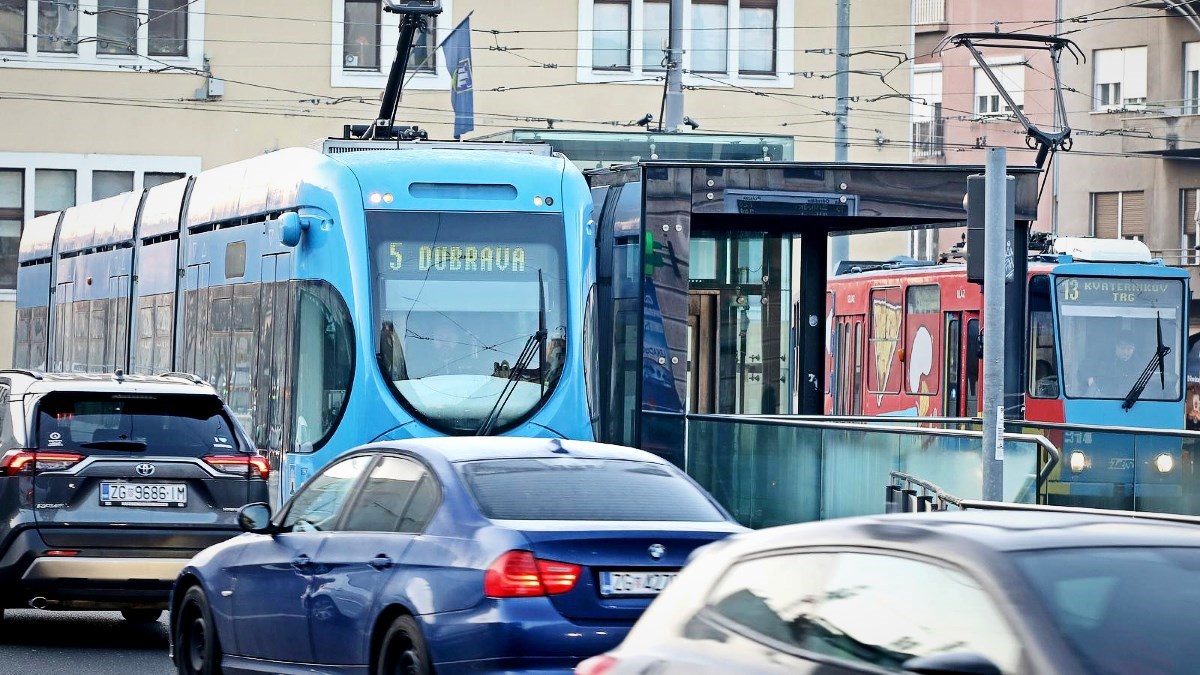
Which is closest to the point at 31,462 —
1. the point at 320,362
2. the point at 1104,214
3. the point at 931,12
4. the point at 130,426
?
the point at 130,426

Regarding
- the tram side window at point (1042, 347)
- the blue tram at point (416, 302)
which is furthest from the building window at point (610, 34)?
the blue tram at point (416, 302)

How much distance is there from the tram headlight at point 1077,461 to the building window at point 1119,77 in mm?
39360

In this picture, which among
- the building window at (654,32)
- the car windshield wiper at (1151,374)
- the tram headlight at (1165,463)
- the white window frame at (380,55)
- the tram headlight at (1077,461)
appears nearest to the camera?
the tram headlight at (1165,463)

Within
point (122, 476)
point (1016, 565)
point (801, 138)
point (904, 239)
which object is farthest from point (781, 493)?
point (904, 239)

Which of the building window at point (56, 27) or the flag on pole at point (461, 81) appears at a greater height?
the building window at point (56, 27)

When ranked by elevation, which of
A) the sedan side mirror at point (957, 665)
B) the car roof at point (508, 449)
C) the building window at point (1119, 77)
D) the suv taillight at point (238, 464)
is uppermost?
the building window at point (1119, 77)

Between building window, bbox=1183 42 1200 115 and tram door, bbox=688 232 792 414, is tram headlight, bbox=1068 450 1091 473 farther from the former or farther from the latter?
building window, bbox=1183 42 1200 115

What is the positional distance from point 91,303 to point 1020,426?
38.1ft

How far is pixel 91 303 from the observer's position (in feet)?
82.6

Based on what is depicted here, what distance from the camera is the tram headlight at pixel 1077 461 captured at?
16781 mm

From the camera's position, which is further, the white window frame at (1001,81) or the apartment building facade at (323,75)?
the white window frame at (1001,81)

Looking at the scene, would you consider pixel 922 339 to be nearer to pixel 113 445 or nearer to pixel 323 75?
pixel 113 445

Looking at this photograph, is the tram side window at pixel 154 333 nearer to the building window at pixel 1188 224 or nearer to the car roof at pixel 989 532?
the car roof at pixel 989 532

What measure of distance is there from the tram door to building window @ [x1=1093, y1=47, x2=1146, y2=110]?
112 ft
